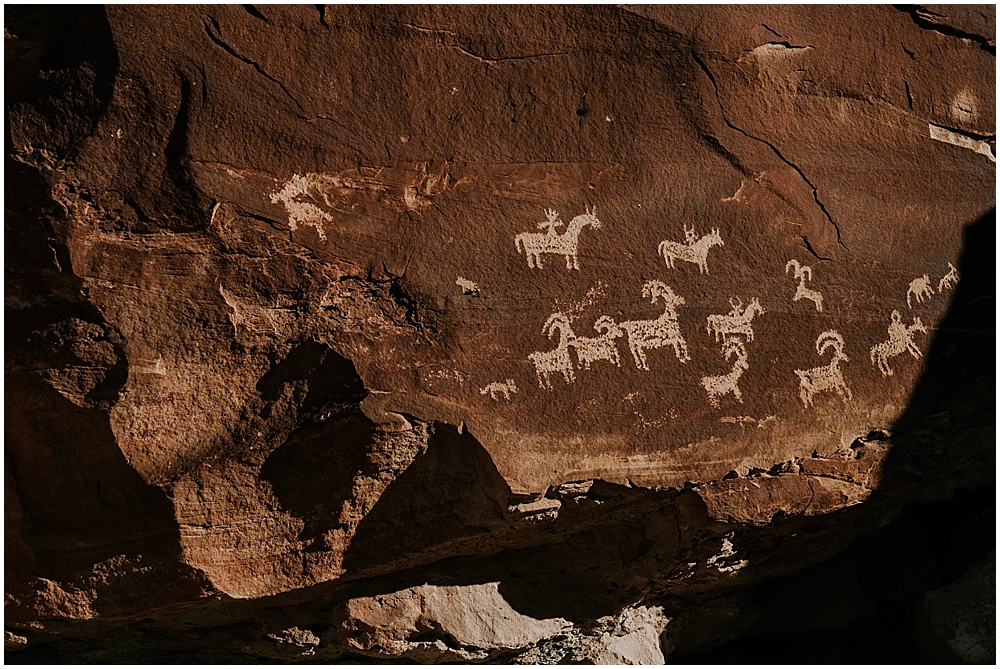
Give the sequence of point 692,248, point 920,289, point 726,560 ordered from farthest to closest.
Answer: point 726,560, point 920,289, point 692,248

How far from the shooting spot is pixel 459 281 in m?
1.65

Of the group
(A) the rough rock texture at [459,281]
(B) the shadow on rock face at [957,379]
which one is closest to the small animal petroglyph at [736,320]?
(A) the rough rock texture at [459,281]

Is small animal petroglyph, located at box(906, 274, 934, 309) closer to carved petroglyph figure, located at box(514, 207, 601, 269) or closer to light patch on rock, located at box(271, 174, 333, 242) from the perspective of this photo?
carved petroglyph figure, located at box(514, 207, 601, 269)

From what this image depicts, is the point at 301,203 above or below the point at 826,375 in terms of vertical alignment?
above

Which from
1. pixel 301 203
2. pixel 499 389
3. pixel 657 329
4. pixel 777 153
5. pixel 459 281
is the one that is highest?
pixel 777 153

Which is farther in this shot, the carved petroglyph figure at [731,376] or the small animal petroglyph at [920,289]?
the small animal petroglyph at [920,289]

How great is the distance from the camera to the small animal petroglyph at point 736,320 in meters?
1.72

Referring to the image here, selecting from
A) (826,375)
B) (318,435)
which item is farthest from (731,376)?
(318,435)

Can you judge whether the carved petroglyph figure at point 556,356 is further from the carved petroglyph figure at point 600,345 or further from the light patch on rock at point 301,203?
the light patch on rock at point 301,203

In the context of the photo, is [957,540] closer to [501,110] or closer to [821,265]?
[821,265]

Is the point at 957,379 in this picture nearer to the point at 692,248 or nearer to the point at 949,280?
the point at 949,280

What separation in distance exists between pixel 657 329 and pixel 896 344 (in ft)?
1.89

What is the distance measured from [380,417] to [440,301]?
27 cm

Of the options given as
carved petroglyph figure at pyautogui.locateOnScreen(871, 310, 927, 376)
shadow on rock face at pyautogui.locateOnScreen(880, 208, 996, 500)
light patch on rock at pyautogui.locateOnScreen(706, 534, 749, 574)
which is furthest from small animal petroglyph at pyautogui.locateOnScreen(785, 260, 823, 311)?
light patch on rock at pyautogui.locateOnScreen(706, 534, 749, 574)
